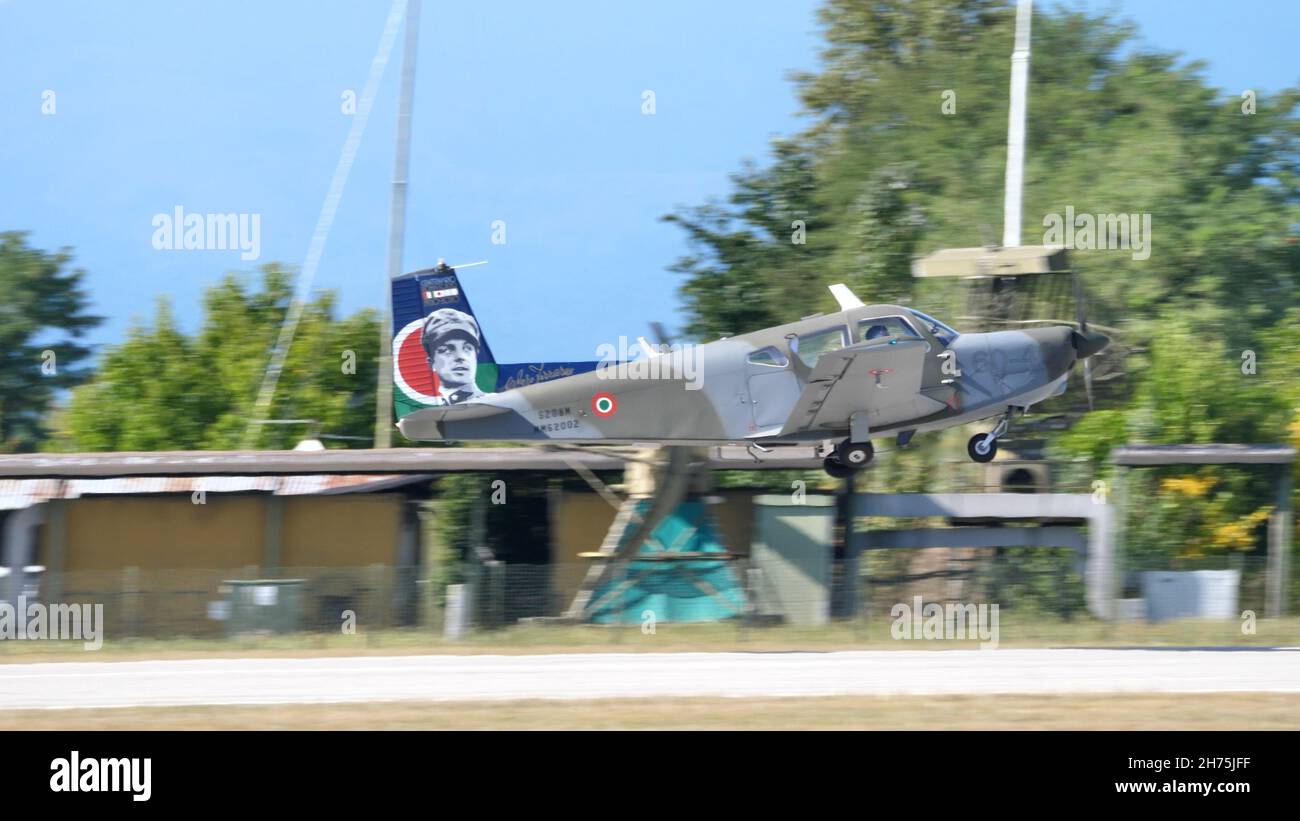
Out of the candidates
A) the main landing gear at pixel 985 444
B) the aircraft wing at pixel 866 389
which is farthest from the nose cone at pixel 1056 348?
the aircraft wing at pixel 866 389

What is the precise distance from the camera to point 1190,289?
37469mm

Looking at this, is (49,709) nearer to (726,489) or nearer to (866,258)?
(726,489)

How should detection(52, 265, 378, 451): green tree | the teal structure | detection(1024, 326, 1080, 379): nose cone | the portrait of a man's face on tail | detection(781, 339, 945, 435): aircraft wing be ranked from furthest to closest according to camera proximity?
detection(52, 265, 378, 451): green tree
the teal structure
the portrait of a man's face on tail
detection(1024, 326, 1080, 379): nose cone
detection(781, 339, 945, 435): aircraft wing

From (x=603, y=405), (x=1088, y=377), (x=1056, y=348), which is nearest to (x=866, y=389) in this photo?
(x=1056, y=348)

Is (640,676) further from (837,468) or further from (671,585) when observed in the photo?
(671,585)

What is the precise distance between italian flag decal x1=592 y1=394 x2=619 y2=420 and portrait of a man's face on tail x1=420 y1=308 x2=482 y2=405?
2697 mm

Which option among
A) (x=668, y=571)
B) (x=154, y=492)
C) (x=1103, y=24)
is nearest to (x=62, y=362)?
(x=154, y=492)

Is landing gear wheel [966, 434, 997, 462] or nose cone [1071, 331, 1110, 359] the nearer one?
landing gear wheel [966, 434, 997, 462]

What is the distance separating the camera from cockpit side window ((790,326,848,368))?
22859 mm

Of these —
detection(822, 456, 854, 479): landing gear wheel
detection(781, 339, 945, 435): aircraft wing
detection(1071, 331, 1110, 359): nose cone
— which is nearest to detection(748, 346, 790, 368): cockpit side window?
detection(781, 339, 945, 435): aircraft wing

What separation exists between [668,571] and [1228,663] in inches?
420

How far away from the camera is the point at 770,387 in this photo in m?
23.4

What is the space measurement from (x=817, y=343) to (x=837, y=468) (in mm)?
2266

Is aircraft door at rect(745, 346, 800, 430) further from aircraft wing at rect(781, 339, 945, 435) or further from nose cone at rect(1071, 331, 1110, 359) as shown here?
nose cone at rect(1071, 331, 1110, 359)
